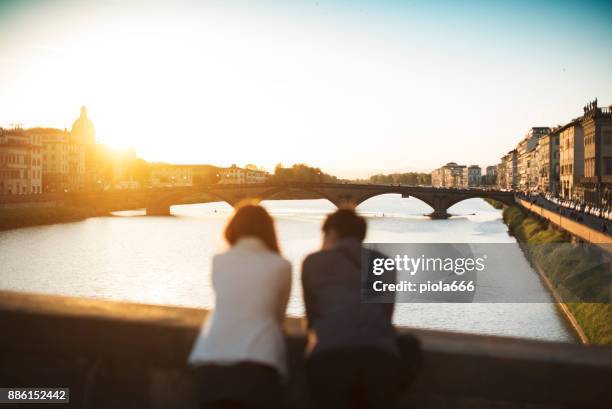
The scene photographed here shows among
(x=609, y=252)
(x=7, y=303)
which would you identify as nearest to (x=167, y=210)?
(x=609, y=252)

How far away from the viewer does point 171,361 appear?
3301mm

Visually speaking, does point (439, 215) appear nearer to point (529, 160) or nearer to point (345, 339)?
point (529, 160)

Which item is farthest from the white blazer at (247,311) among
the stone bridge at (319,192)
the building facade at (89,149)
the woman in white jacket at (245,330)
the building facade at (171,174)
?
the building facade at (171,174)

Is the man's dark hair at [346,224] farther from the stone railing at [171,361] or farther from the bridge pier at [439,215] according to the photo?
the bridge pier at [439,215]

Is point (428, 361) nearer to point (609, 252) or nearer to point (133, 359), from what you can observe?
point (133, 359)

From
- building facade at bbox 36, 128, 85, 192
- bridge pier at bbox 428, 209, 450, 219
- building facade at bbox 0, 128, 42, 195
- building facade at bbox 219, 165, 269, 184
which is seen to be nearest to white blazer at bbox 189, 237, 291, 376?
bridge pier at bbox 428, 209, 450, 219

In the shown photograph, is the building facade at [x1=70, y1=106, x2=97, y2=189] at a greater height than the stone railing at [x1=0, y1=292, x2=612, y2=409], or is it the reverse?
the building facade at [x1=70, y1=106, x2=97, y2=189]

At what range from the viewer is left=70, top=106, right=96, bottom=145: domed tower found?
115 m

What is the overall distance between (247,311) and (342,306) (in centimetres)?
38

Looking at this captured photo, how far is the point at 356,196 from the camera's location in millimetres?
68750

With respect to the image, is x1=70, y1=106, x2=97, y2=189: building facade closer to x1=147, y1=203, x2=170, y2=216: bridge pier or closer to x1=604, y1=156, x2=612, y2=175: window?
x1=147, y1=203, x2=170, y2=216: bridge pier

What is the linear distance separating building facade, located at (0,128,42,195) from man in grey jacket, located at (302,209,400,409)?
222 ft

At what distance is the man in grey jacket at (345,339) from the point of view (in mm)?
2592

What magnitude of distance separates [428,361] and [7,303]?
87.7 inches
